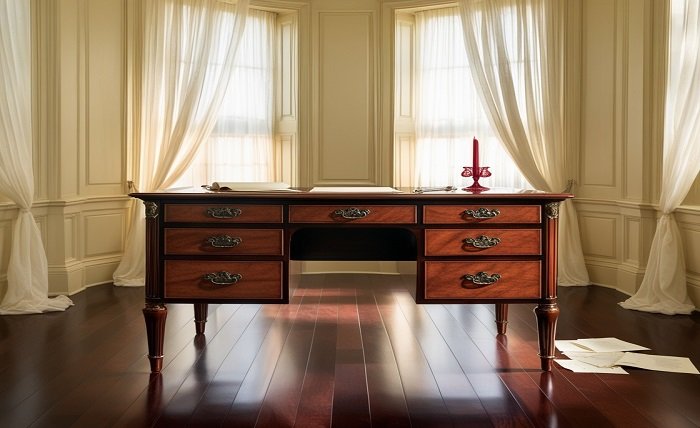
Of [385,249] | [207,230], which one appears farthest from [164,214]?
[385,249]

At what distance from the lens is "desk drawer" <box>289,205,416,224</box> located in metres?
3.54

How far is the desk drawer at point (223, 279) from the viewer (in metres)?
3.54

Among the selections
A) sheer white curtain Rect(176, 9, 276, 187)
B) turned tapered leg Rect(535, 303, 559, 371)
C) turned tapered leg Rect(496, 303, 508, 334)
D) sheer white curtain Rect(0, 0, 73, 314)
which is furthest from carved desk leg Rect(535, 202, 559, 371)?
sheer white curtain Rect(176, 9, 276, 187)

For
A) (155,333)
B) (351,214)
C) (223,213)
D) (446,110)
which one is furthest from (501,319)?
(446,110)

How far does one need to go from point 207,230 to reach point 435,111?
4045 millimetres

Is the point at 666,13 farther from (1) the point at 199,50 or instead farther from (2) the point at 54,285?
(2) the point at 54,285

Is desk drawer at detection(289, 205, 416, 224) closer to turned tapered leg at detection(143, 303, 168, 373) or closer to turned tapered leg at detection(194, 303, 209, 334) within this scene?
turned tapered leg at detection(143, 303, 168, 373)

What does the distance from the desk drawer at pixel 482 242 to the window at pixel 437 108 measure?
3.41 meters

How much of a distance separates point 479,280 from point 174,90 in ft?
12.5

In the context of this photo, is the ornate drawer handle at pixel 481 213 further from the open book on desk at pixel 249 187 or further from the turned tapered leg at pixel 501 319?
the turned tapered leg at pixel 501 319

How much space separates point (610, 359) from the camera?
3.82 metres

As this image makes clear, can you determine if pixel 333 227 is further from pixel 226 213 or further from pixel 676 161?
pixel 676 161

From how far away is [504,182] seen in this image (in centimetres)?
694

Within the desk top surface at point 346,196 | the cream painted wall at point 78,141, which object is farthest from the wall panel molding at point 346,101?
the desk top surface at point 346,196
